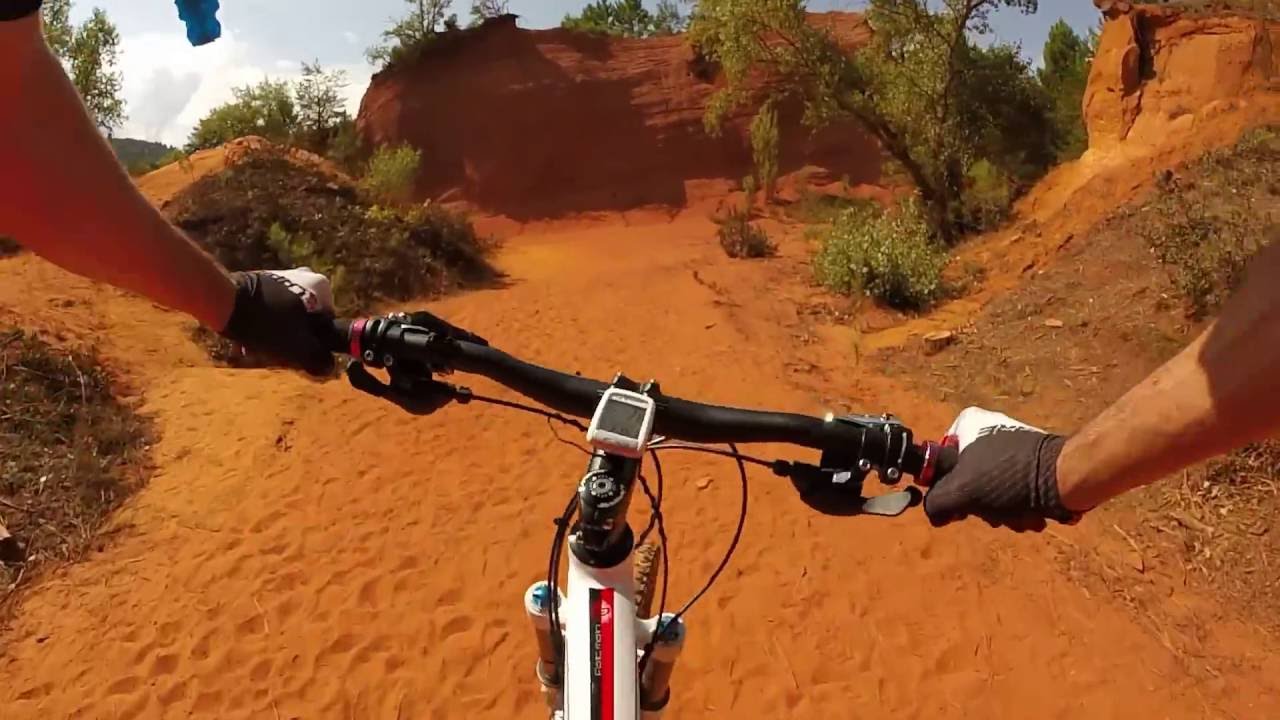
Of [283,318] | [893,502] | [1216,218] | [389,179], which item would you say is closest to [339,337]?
[283,318]

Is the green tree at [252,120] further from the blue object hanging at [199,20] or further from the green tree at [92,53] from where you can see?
the blue object hanging at [199,20]

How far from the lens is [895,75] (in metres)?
12.4

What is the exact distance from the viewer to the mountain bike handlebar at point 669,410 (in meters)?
1.30

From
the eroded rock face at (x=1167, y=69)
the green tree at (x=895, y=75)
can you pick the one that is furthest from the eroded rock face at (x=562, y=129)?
the eroded rock face at (x=1167, y=69)

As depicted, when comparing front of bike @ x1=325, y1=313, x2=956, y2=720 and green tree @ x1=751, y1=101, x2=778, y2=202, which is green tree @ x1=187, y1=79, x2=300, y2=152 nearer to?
green tree @ x1=751, y1=101, x2=778, y2=202

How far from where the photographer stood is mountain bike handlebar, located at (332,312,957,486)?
1301 millimetres

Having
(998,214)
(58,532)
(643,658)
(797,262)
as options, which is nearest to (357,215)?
(797,262)

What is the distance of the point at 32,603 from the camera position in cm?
449

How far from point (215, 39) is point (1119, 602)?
15.7 ft

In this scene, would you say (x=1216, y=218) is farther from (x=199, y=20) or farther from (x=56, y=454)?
(x=56, y=454)

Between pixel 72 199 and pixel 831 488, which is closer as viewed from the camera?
pixel 72 199

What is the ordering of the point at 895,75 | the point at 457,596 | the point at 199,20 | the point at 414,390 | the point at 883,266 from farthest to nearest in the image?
the point at 895,75
the point at 883,266
the point at 457,596
the point at 199,20
the point at 414,390

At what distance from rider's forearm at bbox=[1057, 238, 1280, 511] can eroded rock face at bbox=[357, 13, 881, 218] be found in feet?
62.0

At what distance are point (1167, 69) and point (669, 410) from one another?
11731 millimetres
